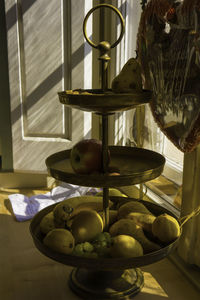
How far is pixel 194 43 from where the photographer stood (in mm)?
731

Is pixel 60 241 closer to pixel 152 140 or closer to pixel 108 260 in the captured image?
pixel 108 260

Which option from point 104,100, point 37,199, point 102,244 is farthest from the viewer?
point 37,199

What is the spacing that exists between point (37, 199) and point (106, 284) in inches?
28.9

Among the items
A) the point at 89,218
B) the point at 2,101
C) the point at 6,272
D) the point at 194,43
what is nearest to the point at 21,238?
the point at 6,272

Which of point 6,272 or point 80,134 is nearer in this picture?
point 6,272

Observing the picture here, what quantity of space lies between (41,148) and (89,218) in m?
0.86

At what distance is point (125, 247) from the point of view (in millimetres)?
777

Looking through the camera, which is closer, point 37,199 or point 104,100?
point 104,100

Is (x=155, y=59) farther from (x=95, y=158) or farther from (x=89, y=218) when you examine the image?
(x=89, y=218)

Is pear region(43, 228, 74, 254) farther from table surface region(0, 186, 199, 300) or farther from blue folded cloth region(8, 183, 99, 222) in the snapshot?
blue folded cloth region(8, 183, 99, 222)

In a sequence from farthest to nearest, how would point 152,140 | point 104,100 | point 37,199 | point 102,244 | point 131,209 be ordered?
point 37,199 → point 152,140 → point 131,209 → point 102,244 → point 104,100

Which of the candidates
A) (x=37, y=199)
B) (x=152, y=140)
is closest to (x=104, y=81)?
(x=152, y=140)

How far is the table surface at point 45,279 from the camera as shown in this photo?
907mm

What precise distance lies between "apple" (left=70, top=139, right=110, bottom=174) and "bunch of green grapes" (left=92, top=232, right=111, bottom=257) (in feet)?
0.55
